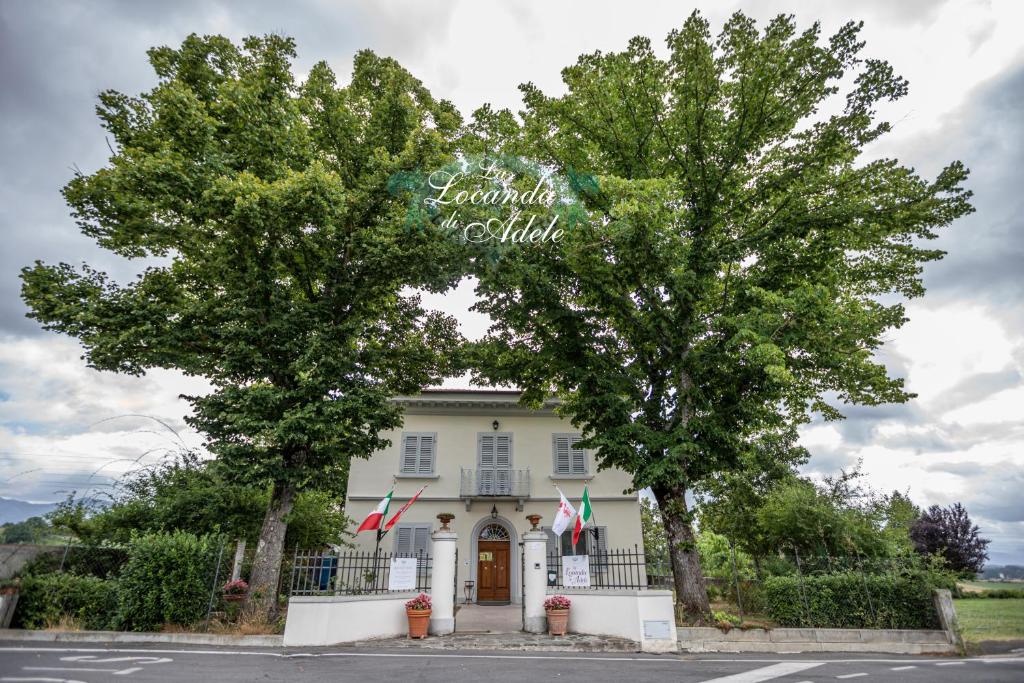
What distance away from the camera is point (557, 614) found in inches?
392

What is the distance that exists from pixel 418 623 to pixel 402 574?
122 centimetres

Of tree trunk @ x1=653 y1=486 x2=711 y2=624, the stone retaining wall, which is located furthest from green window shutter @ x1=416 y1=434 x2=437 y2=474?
the stone retaining wall

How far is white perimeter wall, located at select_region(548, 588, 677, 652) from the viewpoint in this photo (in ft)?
30.1

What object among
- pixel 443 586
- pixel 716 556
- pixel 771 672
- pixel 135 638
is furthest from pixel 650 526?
pixel 135 638

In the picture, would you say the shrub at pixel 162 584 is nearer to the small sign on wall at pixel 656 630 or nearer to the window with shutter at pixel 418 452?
the window with shutter at pixel 418 452

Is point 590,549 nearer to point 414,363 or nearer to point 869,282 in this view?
point 414,363

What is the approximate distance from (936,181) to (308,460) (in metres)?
15.9

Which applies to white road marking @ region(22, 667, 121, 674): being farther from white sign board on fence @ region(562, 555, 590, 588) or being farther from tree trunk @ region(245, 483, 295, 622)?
white sign board on fence @ region(562, 555, 590, 588)

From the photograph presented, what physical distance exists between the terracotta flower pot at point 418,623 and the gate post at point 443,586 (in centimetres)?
33

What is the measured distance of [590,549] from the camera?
17.4 metres

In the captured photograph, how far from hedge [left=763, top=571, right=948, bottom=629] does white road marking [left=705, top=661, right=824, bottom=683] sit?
2.51 m

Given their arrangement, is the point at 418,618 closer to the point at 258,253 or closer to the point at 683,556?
the point at 683,556

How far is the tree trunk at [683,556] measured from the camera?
10.4m

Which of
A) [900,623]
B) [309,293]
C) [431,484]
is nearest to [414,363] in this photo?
[309,293]
